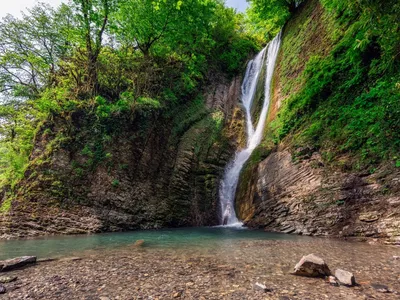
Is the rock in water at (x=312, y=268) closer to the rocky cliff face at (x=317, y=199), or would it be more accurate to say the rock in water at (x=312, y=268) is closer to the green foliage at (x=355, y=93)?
the rocky cliff face at (x=317, y=199)

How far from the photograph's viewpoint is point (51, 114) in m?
11.9

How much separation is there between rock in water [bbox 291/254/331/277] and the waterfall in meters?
8.76

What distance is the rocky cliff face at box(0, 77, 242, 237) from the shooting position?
33.4 ft

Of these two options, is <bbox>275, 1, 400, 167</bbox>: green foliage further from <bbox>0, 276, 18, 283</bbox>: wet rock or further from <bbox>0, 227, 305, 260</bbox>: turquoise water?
<bbox>0, 276, 18, 283</bbox>: wet rock

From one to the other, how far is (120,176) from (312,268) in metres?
10.6

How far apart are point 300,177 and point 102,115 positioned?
35.3 ft

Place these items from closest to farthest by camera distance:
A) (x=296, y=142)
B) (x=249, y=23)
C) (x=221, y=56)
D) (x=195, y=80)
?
(x=296, y=142)
(x=195, y=80)
(x=221, y=56)
(x=249, y=23)

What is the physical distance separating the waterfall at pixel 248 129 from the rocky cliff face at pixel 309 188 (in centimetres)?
80

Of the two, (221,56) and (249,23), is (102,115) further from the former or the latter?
(249,23)

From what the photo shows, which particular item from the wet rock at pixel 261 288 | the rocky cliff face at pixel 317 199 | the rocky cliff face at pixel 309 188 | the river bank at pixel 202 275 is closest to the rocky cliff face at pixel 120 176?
the rocky cliff face at pixel 309 188

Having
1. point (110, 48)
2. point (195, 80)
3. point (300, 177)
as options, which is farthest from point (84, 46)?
point (300, 177)

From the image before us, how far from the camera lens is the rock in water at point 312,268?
346 cm

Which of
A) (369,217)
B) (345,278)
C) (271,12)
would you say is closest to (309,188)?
(369,217)

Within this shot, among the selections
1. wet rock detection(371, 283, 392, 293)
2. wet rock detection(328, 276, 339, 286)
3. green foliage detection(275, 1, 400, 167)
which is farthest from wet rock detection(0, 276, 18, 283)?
green foliage detection(275, 1, 400, 167)
